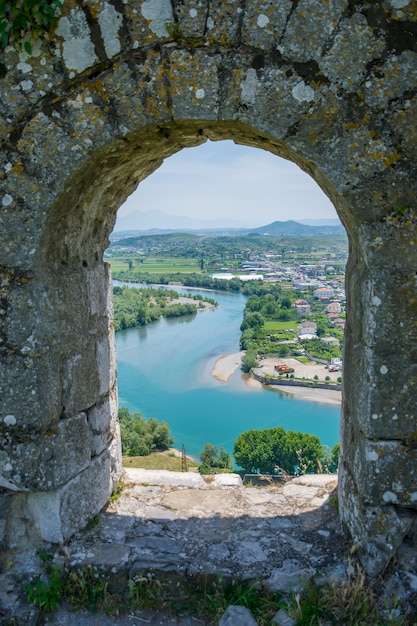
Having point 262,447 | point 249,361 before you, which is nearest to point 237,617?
point 262,447

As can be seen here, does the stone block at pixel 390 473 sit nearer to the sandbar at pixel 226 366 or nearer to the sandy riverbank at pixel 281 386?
the sandy riverbank at pixel 281 386

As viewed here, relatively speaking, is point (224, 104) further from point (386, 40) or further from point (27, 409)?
point (27, 409)

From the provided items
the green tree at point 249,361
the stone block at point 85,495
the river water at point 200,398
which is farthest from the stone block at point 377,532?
the green tree at point 249,361

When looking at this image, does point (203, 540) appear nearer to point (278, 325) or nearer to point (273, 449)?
point (273, 449)

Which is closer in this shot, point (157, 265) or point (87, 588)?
point (87, 588)

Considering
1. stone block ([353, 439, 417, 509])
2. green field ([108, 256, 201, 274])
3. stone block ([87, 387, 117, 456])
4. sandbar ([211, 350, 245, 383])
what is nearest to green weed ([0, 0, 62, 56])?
stone block ([87, 387, 117, 456])

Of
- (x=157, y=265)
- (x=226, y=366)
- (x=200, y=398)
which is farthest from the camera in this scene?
(x=157, y=265)
